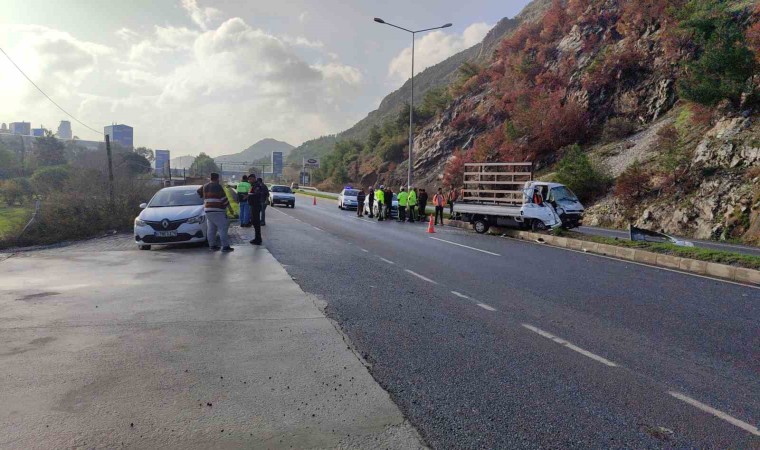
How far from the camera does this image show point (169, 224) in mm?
12047

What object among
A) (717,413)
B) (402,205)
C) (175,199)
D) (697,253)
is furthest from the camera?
(402,205)

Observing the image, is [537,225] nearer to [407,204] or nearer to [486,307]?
[407,204]

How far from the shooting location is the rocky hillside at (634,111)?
21984 mm

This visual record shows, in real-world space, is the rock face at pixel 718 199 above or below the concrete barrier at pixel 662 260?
above

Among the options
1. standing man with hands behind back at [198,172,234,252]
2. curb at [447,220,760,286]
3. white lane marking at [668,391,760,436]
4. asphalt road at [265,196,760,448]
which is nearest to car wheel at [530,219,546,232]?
curb at [447,220,760,286]

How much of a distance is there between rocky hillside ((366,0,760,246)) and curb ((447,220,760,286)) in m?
7.87

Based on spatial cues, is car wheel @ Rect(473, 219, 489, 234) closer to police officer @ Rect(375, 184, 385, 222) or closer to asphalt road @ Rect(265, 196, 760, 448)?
police officer @ Rect(375, 184, 385, 222)

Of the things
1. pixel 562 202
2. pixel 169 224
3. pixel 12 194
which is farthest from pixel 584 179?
pixel 12 194

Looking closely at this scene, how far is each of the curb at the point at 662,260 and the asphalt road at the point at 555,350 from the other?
0.78 metres

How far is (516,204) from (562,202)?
2.04 m

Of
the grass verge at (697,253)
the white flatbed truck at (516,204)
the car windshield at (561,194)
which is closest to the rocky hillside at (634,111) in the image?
the car windshield at (561,194)

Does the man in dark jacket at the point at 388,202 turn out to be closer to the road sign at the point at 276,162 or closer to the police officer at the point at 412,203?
the police officer at the point at 412,203

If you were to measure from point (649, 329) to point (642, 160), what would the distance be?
80.3 feet

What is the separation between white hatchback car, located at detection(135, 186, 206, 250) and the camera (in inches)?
471
